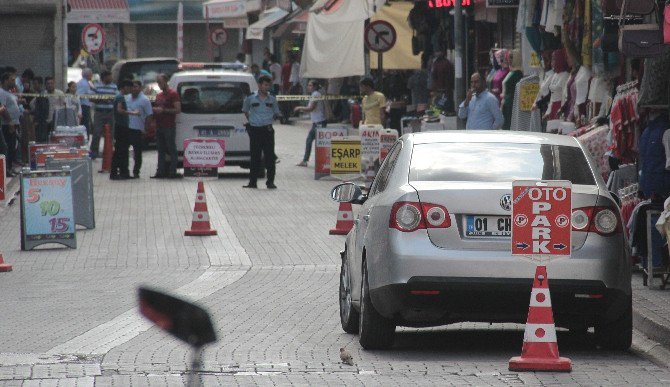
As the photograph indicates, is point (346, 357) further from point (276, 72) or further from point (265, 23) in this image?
point (265, 23)

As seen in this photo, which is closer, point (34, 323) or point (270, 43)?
point (34, 323)

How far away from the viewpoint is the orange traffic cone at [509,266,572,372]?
28.0ft

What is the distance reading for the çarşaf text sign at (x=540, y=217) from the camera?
8609mm

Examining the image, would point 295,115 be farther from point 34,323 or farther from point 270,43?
point 34,323

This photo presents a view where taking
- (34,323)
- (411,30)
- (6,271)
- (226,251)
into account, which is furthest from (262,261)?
(411,30)

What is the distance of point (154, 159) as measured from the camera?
3453 cm

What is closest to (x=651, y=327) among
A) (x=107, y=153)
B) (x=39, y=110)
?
(x=107, y=153)

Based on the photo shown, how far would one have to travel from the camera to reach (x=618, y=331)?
9.47 m

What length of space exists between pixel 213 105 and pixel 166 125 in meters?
0.96

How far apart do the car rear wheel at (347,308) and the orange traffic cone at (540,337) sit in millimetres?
1936

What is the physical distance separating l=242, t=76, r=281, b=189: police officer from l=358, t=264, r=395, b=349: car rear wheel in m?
16.1

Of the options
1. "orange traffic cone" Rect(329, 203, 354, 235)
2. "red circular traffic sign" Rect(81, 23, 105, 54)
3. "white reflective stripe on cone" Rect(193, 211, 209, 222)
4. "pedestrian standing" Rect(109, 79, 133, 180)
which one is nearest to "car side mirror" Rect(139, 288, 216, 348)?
"orange traffic cone" Rect(329, 203, 354, 235)

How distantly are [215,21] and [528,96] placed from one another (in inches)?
1930

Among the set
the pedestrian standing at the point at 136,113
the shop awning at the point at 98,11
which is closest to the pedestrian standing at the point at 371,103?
the pedestrian standing at the point at 136,113
